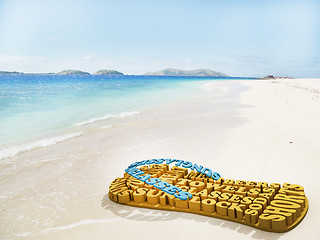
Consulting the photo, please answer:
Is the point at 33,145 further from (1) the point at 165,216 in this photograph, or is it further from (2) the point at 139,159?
(1) the point at 165,216

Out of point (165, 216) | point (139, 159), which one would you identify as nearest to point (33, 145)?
point (139, 159)

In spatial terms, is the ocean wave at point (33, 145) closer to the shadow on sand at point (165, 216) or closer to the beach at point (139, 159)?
the beach at point (139, 159)

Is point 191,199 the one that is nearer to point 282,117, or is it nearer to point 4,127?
point 282,117

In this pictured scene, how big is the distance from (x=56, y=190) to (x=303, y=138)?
8.03 metres

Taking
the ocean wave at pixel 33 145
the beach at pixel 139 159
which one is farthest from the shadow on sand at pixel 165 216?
the ocean wave at pixel 33 145

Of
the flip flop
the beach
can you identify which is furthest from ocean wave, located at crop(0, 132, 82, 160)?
the flip flop

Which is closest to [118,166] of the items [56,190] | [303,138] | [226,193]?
[56,190]

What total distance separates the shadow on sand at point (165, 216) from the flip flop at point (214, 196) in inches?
3.1

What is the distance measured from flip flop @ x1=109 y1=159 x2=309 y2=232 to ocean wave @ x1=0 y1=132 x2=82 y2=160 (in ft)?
17.3

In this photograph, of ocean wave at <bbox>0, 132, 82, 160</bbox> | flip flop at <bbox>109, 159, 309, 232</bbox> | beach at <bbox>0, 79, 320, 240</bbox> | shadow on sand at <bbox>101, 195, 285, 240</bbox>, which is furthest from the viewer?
ocean wave at <bbox>0, 132, 82, 160</bbox>

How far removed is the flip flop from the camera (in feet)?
13.4

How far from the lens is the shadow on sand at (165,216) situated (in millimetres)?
3906

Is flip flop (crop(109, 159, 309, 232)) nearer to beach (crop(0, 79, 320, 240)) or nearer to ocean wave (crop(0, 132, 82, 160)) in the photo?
beach (crop(0, 79, 320, 240))

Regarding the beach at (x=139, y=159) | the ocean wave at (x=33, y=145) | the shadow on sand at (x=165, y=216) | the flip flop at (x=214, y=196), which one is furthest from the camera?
the ocean wave at (x=33, y=145)
